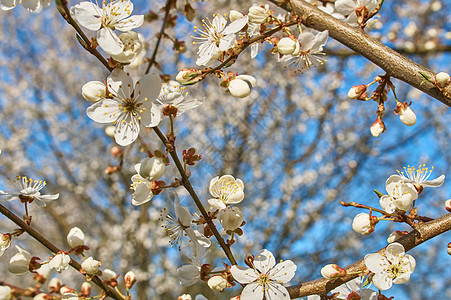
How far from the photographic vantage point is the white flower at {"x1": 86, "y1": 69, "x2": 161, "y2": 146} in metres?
1.15

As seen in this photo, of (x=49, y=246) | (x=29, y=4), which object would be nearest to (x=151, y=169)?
(x=49, y=246)

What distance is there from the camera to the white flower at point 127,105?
1151mm

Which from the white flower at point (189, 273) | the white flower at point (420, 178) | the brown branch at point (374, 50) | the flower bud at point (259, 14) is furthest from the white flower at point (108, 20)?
the white flower at point (420, 178)

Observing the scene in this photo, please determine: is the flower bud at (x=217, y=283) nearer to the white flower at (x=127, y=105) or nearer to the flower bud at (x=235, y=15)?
the white flower at (x=127, y=105)

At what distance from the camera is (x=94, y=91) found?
1.14 m

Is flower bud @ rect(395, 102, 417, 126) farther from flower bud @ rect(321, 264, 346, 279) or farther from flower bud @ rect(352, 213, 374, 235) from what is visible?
flower bud @ rect(321, 264, 346, 279)

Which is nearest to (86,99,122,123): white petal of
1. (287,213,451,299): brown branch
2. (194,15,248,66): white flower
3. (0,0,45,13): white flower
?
(194,15,248,66): white flower

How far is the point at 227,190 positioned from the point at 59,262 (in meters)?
0.57

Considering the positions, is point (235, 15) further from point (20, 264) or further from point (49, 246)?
point (20, 264)

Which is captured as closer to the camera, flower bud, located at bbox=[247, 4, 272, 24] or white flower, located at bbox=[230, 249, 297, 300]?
white flower, located at bbox=[230, 249, 297, 300]

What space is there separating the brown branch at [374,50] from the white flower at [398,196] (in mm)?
267

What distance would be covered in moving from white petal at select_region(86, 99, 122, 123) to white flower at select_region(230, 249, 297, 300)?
576mm

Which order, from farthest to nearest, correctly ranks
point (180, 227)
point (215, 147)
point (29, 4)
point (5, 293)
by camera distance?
1. point (215, 147)
2. point (180, 227)
3. point (29, 4)
4. point (5, 293)

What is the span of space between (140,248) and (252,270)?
16.0 feet
